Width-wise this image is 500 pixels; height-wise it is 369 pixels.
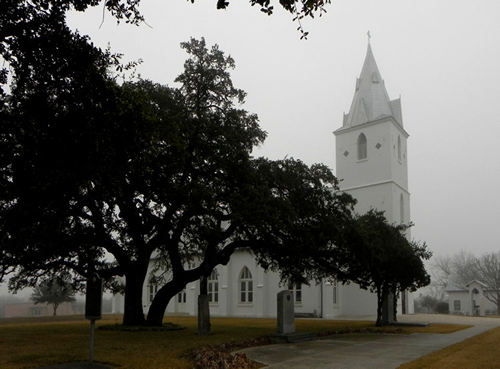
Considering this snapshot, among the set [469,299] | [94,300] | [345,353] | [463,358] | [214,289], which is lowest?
[469,299]

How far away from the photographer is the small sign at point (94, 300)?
10.7 meters

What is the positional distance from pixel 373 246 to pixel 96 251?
11136 mm

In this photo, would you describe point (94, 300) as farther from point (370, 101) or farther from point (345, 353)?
point (370, 101)

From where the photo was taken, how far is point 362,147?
156 feet

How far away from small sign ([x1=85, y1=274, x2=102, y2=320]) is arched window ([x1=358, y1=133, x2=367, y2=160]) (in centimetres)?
3900

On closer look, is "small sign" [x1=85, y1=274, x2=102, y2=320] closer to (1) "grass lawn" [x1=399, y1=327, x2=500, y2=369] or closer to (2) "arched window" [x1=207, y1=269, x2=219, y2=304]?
(1) "grass lawn" [x1=399, y1=327, x2=500, y2=369]

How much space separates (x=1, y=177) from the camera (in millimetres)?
9156

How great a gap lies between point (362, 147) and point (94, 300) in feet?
131

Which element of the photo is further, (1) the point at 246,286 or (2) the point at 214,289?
→ (2) the point at 214,289

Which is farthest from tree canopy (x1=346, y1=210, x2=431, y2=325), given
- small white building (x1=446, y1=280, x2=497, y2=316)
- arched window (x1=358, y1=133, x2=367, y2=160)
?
small white building (x1=446, y1=280, x2=497, y2=316)

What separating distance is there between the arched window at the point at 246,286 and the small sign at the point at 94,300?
33918mm

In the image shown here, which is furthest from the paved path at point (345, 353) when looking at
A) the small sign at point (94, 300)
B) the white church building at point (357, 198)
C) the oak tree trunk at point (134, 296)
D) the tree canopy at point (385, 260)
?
the white church building at point (357, 198)

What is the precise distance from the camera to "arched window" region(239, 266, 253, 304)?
1732 inches

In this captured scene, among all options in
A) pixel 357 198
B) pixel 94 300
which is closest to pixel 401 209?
pixel 357 198
